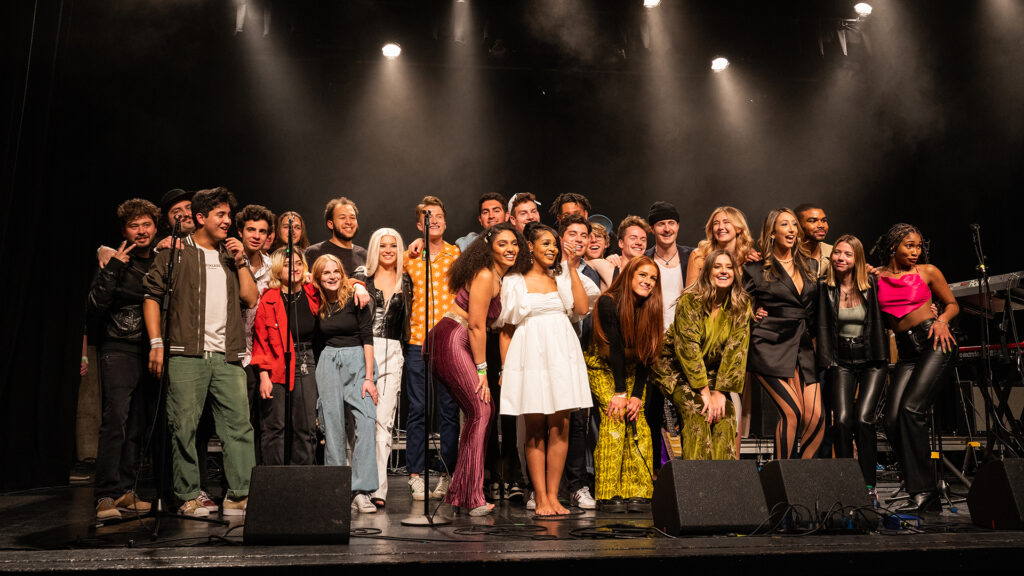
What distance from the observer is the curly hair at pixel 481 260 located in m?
4.65

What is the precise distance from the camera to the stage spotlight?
9023 millimetres

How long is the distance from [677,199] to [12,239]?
22.9ft

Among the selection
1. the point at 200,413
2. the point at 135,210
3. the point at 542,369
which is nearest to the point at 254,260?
the point at 135,210

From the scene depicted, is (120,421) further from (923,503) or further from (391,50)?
(391,50)

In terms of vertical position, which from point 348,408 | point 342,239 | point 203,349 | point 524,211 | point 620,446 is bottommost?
point 620,446

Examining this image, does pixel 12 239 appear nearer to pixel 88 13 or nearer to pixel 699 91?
pixel 88 13

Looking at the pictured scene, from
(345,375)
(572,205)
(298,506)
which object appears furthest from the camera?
(572,205)

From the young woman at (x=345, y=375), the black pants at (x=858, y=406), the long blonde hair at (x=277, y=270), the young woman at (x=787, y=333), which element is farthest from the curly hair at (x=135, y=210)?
the black pants at (x=858, y=406)

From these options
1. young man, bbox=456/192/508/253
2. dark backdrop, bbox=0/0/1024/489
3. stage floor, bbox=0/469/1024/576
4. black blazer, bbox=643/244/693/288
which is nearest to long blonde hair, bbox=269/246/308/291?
young man, bbox=456/192/508/253

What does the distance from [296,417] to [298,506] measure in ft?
5.90

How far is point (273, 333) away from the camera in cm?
491

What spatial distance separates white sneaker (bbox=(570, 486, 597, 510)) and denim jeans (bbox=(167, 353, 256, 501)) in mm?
1956

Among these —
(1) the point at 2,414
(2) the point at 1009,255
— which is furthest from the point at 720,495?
(2) the point at 1009,255

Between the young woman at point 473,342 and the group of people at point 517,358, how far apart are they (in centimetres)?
1
